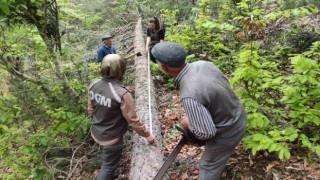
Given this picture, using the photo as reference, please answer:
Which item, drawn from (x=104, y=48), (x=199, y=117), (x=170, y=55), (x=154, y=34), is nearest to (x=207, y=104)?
(x=199, y=117)

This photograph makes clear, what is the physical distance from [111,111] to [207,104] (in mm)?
1632

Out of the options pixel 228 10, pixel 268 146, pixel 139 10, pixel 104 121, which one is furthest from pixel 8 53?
pixel 139 10

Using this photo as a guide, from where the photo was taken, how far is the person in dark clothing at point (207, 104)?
7.95ft

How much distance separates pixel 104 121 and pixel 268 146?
7.44ft

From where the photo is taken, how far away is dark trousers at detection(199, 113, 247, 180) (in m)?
2.82

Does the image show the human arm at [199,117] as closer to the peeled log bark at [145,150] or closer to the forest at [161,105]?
the forest at [161,105]

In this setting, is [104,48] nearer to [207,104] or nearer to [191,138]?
[191,138]

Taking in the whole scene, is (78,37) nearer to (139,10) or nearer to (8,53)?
(139,10)

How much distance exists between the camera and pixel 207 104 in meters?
2.51

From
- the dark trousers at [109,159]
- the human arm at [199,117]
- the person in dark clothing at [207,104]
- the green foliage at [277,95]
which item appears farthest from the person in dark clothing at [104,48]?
the human arm at [199,117]

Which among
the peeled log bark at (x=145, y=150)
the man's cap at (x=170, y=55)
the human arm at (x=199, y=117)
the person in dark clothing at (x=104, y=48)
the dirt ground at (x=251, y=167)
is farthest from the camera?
the person in dark clothing at (x=104, y=48)

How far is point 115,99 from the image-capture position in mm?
3551

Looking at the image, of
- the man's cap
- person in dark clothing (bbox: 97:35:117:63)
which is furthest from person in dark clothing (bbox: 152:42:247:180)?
person in dark clothing (bbox: 97:35:117:63)

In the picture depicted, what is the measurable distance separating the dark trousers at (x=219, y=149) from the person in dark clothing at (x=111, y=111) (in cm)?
114
